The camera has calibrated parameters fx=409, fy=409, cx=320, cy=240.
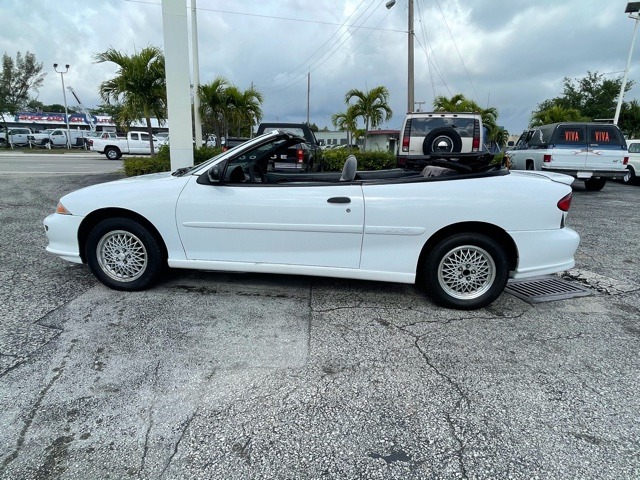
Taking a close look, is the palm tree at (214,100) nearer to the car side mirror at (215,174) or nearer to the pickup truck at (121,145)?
the car side mirror at (215,174)

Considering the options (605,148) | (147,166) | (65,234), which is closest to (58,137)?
(147,166)

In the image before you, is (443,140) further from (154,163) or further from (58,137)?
(58,137)

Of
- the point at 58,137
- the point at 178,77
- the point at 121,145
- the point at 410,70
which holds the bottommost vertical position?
the point at 178,77

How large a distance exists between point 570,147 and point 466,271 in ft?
31.4

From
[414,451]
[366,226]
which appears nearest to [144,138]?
[366,226]

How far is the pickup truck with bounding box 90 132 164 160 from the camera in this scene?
995 inches

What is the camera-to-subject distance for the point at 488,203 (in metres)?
3.47

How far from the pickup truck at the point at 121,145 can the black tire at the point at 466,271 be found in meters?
24.9

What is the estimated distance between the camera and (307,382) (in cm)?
263

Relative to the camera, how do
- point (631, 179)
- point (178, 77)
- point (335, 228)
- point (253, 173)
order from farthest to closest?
point (631, 179), point (178, 77), point (253, 173), point (335, 228)

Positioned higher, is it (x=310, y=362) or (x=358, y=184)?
(x=358, y=184)

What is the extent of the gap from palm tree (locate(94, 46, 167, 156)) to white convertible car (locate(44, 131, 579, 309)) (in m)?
9.32

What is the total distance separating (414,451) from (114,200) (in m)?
3.31

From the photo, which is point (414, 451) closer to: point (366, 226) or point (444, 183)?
point (366, 226)
